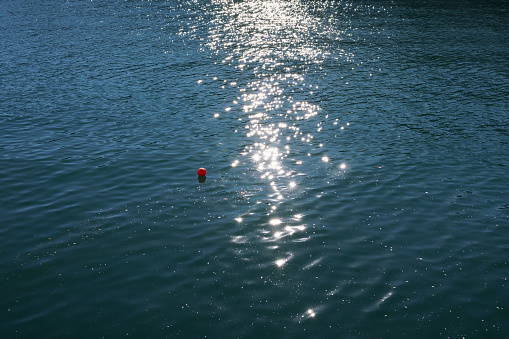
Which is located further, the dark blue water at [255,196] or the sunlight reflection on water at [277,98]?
the sunlight reflection on water at [277,98]

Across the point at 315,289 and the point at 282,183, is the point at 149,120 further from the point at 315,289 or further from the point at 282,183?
the point at 315,289

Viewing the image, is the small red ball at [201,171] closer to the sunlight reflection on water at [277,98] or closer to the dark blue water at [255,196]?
the dark blue water at [255,196]

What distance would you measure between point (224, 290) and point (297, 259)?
337 cm

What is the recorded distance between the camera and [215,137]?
102 feet

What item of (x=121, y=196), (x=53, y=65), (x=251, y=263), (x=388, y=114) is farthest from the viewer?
(x=53, y=65)

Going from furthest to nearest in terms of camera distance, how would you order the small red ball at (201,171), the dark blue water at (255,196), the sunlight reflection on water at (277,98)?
the small red ball at (201,171) → the sunlight reflection on water at (277,98) → the dark blue water at (255,196)

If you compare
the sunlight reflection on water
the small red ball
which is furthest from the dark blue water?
the small red ball

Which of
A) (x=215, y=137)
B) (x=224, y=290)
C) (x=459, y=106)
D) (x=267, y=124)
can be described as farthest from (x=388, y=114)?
(x=224, y=290)

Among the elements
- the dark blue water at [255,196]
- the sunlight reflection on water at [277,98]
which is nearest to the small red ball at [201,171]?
the dark blue water at [255,196]

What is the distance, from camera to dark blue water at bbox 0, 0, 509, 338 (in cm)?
1507

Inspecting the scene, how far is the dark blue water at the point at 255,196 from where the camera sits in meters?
15.1

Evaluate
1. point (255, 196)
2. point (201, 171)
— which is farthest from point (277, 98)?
point (255, 196)

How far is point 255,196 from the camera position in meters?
22.7

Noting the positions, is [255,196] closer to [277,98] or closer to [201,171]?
[201,171]
